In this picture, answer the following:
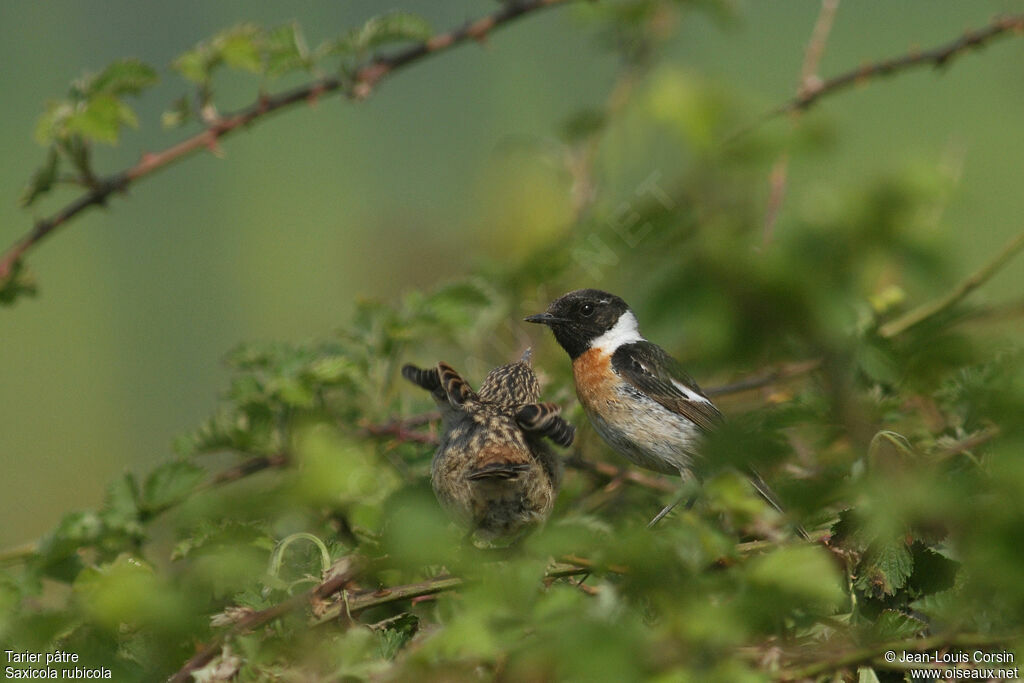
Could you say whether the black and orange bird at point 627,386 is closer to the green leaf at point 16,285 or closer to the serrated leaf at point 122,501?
the serrated leaf at point 122,501

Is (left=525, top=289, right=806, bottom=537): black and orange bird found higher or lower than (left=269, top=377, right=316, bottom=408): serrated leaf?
lower

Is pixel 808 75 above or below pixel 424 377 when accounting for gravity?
above

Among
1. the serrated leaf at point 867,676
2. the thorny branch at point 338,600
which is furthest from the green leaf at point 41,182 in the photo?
the serrated leaf at point 867,676

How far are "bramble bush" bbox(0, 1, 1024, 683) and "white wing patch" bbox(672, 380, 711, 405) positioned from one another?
0.21 m

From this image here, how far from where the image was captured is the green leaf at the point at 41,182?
278 centimetres

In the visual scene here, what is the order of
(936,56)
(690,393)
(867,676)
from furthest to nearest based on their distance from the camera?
(690,393) < (936,56) < (867,676)

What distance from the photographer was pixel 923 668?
5.24 feet

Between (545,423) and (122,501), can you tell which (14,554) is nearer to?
(122,501)

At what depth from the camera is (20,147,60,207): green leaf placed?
2.78 metres

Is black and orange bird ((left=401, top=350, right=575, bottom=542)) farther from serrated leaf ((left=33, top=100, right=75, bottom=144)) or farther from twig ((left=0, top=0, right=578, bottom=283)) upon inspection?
serrated leaf ((left=33, top=100, right=75, bottom=144))

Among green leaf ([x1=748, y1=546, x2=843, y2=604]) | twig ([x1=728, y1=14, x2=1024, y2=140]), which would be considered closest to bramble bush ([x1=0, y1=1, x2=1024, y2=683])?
green leaf ([x1=748, y1=546, x2=843, y2=604])

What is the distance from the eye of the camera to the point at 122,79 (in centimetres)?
274

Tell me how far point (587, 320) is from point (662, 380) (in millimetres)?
414

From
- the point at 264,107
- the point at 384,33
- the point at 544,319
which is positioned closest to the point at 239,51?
the point at 264,107
